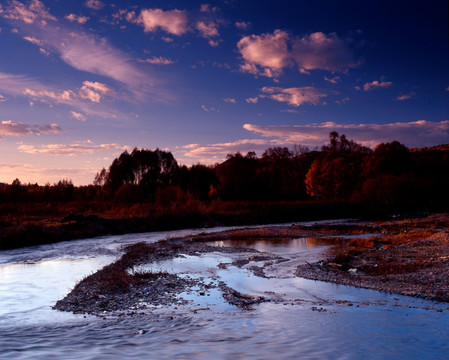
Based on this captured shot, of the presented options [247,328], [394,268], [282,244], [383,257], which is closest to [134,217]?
[282,244]

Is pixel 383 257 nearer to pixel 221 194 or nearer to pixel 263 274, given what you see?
pixel 263 274

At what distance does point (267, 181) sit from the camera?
92.4 metres

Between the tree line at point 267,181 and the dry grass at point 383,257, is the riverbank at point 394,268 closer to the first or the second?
the dry grass at point 383,257

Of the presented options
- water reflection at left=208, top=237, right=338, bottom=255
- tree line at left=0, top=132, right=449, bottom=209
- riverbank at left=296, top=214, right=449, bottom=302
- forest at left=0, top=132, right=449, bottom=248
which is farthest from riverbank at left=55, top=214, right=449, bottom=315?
tree line at left=0, top=132, right=449, bottom=209

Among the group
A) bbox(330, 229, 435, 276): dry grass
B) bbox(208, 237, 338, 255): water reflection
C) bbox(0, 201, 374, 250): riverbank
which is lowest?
bbox(208, 237, 338, 255): water reflection

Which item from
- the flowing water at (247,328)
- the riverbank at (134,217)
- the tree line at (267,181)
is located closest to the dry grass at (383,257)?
the flowing water at (247,328)

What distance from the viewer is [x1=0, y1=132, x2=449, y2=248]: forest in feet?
152

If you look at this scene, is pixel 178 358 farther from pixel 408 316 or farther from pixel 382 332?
pixel 408 316

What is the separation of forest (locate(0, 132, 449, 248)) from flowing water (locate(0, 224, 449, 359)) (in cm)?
2398

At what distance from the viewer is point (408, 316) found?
39.6 feet

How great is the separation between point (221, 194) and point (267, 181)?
12015 mm

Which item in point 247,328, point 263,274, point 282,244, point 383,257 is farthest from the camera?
point 282,244

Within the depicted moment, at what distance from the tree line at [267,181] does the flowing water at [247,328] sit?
4853 cm

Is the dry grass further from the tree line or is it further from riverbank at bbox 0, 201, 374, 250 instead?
the tree line
